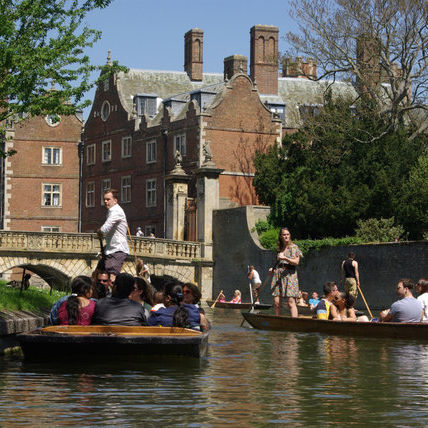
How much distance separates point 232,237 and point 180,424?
1374 inches

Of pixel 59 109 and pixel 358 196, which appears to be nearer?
pixel 59 109

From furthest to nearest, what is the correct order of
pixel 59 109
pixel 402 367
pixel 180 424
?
pixel 59 109 < pixel 402 367 < pixel 180 424

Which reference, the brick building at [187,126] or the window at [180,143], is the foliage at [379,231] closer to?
the brick building at [187,126]

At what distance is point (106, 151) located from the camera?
56.3 m

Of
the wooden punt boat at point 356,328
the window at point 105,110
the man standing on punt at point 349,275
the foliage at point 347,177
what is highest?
the window at point 105,110

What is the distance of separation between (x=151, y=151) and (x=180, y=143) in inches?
112

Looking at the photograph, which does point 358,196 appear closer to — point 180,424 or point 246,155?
point 246,155

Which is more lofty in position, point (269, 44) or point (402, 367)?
point (269, 44)

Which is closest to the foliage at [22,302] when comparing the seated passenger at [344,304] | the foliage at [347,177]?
the seated passenger at [344,304]

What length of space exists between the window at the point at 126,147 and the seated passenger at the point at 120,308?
4295 centimetres

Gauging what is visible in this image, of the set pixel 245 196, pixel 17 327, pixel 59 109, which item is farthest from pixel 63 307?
pixel 245 196

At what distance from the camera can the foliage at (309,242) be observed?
117ft

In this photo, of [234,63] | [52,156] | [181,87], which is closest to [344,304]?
[234,63]

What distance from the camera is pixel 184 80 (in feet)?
187
